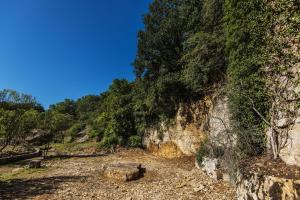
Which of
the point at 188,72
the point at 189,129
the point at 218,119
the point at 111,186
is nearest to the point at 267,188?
the point at 218,119

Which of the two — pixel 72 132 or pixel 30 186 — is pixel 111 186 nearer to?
pixel 30 186

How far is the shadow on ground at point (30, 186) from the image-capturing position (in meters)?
8.89

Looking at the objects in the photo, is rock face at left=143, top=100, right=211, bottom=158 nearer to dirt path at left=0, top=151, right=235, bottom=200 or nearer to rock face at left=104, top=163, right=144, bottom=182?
dirt path at left=0, top=151, right=235, bottom=200

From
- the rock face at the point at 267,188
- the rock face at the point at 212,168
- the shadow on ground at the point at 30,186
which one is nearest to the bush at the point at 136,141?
→ the shadow on ground at the point at 30,186

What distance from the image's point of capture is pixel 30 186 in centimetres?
1014

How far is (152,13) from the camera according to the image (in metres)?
19.4

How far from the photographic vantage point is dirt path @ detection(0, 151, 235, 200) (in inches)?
352

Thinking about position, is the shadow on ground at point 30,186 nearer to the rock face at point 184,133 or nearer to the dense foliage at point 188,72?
the dense foliage at point 188,72

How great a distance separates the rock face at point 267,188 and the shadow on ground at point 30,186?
25.8 feet

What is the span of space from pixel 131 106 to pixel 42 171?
12.1m

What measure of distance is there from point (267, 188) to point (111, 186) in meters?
7.13

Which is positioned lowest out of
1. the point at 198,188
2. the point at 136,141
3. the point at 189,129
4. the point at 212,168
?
the point at 198,188

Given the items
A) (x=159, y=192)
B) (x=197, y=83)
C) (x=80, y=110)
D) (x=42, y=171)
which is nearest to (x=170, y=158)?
(x=197, y=83)

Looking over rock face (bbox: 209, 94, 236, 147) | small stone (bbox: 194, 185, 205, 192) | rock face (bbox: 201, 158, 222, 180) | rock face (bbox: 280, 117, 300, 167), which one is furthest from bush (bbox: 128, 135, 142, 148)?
rock face (bbox: 280, 117, 300, 167)
